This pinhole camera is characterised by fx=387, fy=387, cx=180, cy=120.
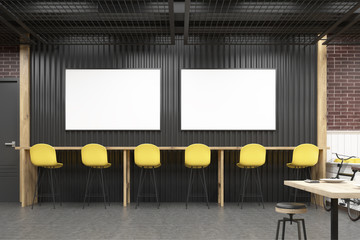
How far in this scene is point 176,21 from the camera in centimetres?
654

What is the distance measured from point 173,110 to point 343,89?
3.14 metres

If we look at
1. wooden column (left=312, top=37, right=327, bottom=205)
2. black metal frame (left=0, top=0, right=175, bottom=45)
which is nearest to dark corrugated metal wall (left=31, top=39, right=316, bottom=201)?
wooden column (left=312, top=37, right=327, bottom=205)

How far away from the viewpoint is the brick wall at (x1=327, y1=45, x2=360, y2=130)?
7.09 meters

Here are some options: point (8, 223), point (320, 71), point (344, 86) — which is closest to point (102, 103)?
point (8, 223)

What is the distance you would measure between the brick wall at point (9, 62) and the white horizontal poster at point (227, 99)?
10.0 feet

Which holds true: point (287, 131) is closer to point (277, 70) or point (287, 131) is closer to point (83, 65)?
point (277, 70)

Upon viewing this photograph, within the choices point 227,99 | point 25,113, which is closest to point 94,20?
point 25,113

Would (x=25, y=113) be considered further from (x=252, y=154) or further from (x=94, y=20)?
(x=252, y=154)

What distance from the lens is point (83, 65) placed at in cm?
702

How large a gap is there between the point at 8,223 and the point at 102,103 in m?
2.65

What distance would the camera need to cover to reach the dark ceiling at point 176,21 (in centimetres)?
544

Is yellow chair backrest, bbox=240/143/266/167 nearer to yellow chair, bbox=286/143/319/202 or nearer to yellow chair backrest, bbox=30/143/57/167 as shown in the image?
yellow chair, bbox=286/143/319/202

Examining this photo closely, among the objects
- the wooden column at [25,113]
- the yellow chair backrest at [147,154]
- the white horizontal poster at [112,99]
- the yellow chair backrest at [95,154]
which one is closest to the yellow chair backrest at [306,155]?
the yellow chair backrest at [147,154]

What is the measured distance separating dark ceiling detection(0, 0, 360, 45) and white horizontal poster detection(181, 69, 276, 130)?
2.00 ft
